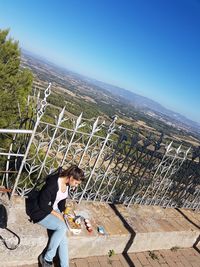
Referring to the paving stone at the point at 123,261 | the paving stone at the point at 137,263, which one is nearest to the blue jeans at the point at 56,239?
the paving stone at the point at 123,261

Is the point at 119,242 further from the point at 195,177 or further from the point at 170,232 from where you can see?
the point at 195,177

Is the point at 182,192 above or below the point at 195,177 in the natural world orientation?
below

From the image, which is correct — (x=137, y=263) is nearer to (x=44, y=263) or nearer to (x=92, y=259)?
(x=92, y=259)

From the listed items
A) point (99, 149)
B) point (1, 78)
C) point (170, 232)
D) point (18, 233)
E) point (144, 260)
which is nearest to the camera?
point (18, 233)

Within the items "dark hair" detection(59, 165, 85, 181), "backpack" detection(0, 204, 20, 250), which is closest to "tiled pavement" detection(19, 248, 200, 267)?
"backpack" detection(0, 204, 20, 250)

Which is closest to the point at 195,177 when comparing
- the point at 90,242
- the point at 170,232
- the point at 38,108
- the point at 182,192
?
the point at 182,192

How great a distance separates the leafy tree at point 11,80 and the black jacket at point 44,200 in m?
10.4

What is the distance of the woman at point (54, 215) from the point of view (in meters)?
3.26

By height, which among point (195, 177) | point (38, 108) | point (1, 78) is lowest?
point (1, 78)

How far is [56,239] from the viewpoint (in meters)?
3.23

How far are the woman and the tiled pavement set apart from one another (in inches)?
14.3

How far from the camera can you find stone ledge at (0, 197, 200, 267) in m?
3.29

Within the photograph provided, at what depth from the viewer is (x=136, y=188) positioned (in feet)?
16.6

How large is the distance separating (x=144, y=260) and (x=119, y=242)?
2.06 feet
